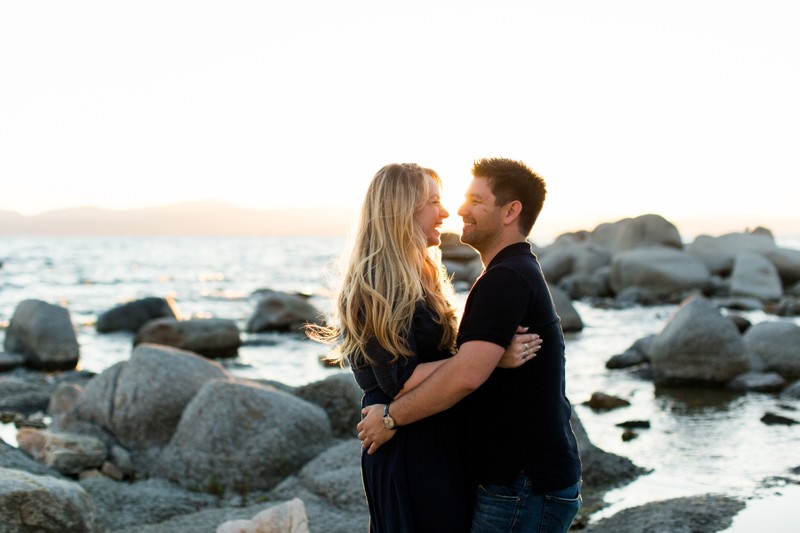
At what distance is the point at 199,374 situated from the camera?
8.89 metres

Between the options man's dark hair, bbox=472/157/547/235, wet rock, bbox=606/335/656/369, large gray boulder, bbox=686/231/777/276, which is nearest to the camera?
man's dark hair, bbox=472/157/547/235

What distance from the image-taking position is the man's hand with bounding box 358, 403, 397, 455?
3.42m

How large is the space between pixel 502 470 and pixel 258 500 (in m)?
4.37

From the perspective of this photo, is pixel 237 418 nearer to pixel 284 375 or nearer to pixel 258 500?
pixel 258 500

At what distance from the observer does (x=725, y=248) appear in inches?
1366

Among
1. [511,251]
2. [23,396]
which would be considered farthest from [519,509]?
[23,396]

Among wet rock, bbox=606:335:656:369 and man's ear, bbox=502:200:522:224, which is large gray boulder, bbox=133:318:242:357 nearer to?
wet rock, bbox=606:335:656:369

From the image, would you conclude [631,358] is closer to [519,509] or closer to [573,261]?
[519,509]

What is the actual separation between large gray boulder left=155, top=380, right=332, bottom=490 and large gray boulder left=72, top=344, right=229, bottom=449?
0.40m

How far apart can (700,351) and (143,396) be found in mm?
8451

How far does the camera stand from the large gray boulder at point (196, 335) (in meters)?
17.1

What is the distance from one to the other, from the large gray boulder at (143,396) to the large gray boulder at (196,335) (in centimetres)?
821

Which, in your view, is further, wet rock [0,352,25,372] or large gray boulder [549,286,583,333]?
large gray boulder [549,286,583,333]

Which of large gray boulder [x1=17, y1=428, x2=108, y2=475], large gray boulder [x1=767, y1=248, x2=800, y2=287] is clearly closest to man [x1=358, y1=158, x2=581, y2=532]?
large gray boulder [x1=17, y1=428, x2=108, y2=475]
